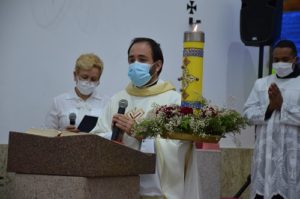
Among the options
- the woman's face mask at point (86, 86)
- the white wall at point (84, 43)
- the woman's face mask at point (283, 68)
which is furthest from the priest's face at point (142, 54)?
the woman's face mask at point (283, 68)

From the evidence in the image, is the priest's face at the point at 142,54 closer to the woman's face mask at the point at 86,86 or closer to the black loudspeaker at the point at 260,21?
the woman's face mask at the point at 86,86

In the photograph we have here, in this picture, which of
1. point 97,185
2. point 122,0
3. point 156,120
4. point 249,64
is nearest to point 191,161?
point 156,120

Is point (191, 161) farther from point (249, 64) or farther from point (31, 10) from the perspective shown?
point (249, 64)

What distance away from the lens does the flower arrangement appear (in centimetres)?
304

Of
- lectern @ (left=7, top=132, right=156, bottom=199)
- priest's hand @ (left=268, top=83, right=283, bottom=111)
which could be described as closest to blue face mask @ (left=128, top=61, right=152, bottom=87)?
lectern @ (left=7, top=132, right=156, bottom=199)

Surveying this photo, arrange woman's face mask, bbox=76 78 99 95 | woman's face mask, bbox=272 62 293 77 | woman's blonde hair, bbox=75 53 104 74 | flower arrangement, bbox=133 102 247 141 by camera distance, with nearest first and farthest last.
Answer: flower arrangement, bbox=133 102 247 141 → woman's blonde hair, bbox=75 53 104 74 → woman's face mask, bbox=76 78 99 95 → woman's face mask, bbox=272 62 293 77

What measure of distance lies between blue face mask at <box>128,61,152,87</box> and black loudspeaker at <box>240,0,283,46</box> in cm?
423

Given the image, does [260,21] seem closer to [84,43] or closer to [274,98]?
[274,98]

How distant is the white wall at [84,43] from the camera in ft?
19.2

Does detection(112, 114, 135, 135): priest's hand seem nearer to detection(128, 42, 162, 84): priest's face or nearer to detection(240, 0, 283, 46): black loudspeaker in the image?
detection(128, 42, 162, 84): priest's face

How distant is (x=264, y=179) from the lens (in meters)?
5.97

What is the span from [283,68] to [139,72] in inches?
110

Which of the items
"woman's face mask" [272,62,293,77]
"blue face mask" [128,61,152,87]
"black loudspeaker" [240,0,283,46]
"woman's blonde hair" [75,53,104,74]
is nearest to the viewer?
"blue face mask" [128,61,152,87]

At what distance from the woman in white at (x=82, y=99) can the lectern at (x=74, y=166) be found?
75.0 inches
